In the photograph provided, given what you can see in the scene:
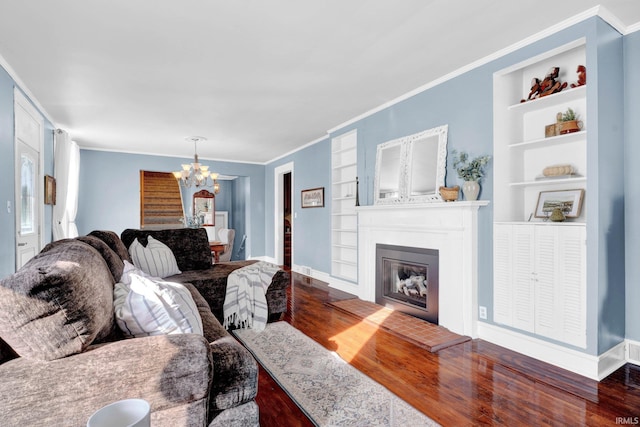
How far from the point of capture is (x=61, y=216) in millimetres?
5230

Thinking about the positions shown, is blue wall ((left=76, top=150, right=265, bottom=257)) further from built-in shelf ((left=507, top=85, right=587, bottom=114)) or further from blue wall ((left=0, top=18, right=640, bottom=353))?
built-in shelf ((left=507, top=85, right=587, bottom=114))

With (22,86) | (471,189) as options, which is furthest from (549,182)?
(22,86)

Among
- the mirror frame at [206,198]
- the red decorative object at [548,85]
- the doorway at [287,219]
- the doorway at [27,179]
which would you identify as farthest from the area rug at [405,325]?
the mirror frame at [206,198]

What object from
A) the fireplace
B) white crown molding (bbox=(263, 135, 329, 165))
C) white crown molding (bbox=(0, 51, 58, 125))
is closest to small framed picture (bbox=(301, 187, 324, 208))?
white crown molding (bbox=(263, 135, 329, 165))

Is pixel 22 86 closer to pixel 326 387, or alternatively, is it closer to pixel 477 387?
pixel 326 387

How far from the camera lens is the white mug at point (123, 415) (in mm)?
869

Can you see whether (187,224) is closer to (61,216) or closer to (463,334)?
(61,216)

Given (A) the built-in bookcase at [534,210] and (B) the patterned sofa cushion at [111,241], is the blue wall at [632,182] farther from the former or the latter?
(B) the patterned sofa cushion at [111,241]

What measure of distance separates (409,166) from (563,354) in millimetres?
2261

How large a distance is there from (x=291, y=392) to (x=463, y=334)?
1826 mm

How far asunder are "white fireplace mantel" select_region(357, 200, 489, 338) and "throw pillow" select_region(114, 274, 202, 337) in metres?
2.52

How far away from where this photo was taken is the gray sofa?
3.76 feet

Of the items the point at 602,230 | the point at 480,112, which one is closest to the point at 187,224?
the point at 480,112

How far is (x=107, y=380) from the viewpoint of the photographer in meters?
1.25
